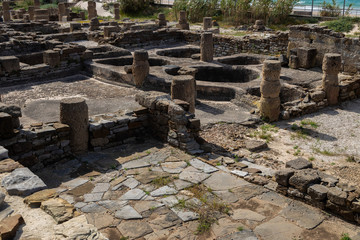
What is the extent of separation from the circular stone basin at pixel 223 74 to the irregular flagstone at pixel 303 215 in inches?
417

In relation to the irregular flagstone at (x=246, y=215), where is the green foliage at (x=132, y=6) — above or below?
above

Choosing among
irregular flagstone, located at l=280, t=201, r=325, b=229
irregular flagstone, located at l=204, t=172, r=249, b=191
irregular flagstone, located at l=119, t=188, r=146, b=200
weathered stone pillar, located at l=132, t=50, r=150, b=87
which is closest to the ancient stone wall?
weathered stone pillar, located at l=132, t=50, r=150, b=87

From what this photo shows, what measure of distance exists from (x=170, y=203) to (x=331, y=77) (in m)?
9.50

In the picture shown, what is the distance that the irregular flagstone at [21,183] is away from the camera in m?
5.34

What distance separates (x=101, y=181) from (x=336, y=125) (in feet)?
26.0

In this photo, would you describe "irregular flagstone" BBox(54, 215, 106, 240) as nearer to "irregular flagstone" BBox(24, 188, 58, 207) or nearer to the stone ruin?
"irregular flagstone" BBox(24, 188, 58, 207)

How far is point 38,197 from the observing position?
5234mm

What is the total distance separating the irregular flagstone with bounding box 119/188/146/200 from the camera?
655 centimetres

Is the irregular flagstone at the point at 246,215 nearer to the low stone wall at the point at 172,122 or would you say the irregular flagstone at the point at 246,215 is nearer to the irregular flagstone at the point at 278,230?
the irregular flagstone at the point at 278,230

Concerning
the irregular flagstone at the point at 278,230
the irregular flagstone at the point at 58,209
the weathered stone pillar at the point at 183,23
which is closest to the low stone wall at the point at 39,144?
the irregular flagstone at the point at 58,209

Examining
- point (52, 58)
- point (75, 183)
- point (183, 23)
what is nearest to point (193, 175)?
point (75, 183)

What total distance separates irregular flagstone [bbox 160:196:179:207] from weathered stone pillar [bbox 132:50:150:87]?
29.4 feet

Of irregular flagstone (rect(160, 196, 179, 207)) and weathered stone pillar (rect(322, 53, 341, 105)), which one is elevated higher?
weathered stone pillar (rect(322, 53, 341, 105))

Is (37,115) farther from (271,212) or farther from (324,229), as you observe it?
(324,229)
